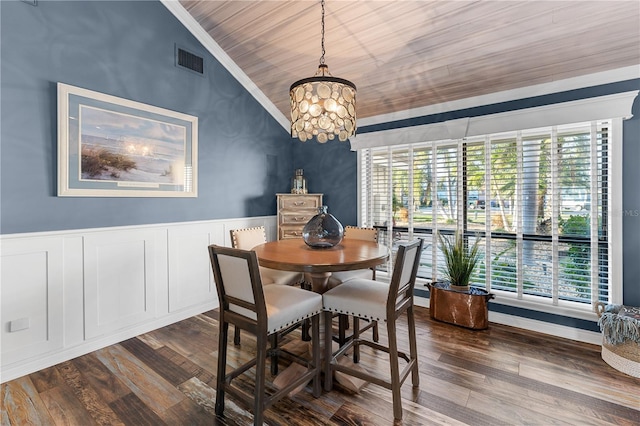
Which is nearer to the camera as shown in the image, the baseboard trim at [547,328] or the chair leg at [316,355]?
the chair leg at [316,355]

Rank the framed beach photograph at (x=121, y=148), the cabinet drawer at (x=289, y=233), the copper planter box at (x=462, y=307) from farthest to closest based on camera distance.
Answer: the cabinet drawer at (x=289, y=233) < the copper planter box at (x=462, y=307) < the framed beach photograph at (x=121, y=148)

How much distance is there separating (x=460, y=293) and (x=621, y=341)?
1127 millimetres

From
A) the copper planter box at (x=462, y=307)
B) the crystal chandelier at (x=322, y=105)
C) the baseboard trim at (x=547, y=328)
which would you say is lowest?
the baseboard trim at (x=547, y=328)

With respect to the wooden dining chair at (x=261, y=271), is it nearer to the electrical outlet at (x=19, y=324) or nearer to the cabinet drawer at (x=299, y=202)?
the cabinet drawer at (x=299, y=202)

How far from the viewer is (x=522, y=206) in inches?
116

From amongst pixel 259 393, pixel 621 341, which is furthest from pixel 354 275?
pixel 621 341

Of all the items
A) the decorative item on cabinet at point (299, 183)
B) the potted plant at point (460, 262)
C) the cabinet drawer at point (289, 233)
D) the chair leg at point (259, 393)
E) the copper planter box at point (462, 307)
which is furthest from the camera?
the decorative item on cabinet at point (299, 183)

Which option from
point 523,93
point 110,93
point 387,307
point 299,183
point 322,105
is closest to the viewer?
point 387,307

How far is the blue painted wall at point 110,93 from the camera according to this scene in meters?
2.16

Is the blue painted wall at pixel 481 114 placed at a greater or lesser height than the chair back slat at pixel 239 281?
greater

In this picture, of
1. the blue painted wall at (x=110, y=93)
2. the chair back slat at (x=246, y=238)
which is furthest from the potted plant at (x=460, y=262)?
the blue painted wall at (x=110, y=93)

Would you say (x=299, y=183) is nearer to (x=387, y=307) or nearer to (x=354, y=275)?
(x=354, y=275)

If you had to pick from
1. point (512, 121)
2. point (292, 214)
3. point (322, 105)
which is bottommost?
point (292, 214)

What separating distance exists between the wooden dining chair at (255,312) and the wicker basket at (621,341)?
2.22 meters
